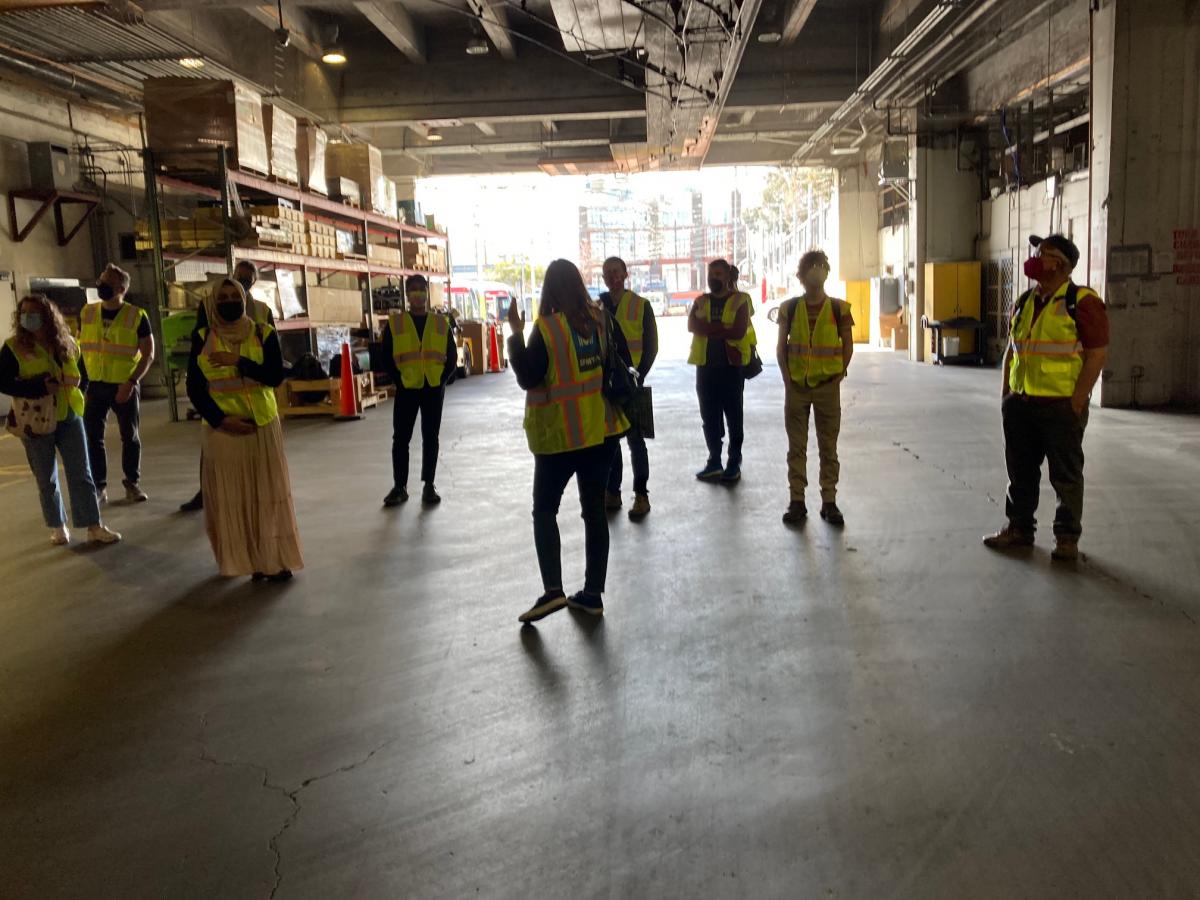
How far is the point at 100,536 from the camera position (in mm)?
6059

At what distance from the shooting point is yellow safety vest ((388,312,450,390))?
22.5 feet

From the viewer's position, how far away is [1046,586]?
4.61 m

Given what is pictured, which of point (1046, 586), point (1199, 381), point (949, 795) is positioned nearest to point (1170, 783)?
point (949, 795)

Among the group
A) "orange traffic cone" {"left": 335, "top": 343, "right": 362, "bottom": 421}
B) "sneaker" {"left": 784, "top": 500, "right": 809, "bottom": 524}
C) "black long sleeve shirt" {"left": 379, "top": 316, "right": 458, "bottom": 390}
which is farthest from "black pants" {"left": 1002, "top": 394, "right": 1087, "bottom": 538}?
"orange traffic cone" {"left": 335, "top": 343, "right": 362, "bottom": 421}

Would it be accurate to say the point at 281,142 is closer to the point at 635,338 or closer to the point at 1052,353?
the point at 635,338

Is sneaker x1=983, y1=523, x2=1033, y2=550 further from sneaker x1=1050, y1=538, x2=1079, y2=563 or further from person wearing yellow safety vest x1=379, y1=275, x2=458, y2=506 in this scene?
person wearing yellow safety vest x1=379, y1=275, x2=458, y2=506

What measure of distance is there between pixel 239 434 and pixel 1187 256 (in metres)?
11.5

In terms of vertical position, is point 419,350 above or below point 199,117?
below

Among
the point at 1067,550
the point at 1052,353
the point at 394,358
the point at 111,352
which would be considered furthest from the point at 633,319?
the point at 111,352

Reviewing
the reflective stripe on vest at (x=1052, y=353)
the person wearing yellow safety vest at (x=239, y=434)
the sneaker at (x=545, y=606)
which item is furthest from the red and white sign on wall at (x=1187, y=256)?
the person wearing yellow safety vest at (x=239, y=434)

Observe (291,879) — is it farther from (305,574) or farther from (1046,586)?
(1046,586)

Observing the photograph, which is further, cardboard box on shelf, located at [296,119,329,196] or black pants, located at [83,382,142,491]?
cardboard box on shelf, located at [296,119,329,196]

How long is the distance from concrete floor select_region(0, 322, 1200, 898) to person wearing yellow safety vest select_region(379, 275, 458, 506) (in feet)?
2.63

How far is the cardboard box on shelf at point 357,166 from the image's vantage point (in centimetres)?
1535
